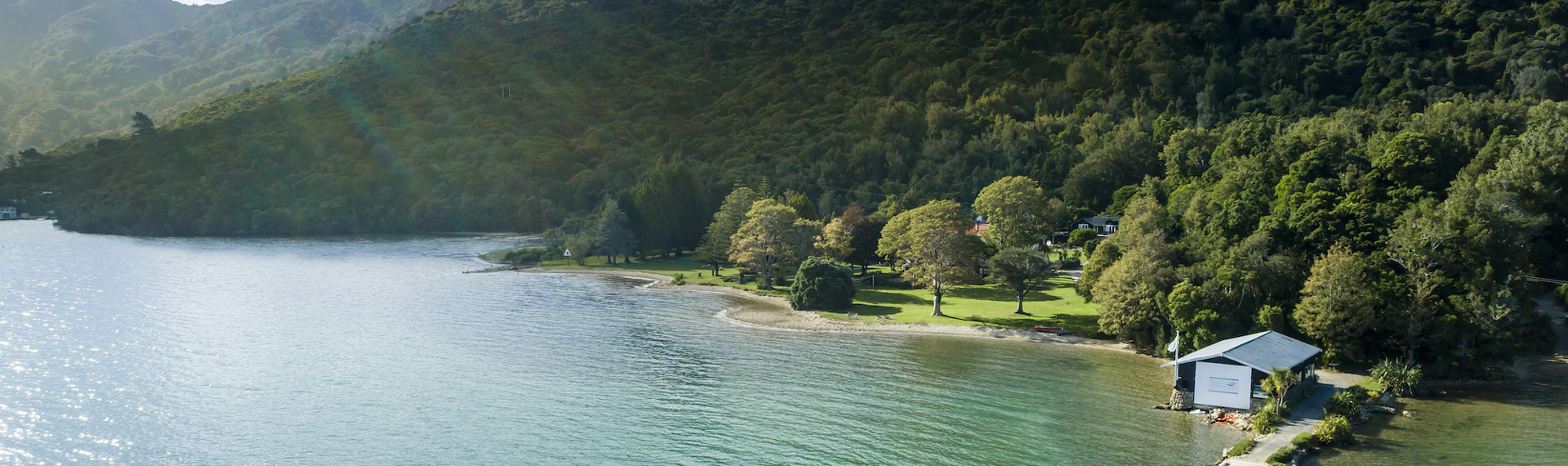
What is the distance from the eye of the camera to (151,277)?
86.8 meters

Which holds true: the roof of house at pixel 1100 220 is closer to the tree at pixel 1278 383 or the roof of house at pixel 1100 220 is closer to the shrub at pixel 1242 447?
the tree at pixel 1278 383

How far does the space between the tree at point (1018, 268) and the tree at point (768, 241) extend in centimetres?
2298

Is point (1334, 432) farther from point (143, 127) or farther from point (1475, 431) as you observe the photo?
point (143, 127)

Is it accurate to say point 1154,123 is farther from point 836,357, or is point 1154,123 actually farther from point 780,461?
point 780,461

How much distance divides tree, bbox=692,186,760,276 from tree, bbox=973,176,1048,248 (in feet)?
76.6

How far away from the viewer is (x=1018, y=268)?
5869cm

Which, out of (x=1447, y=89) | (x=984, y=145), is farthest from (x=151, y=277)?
(x=1447, y=89)

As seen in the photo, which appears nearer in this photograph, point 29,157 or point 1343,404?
point 1343,404

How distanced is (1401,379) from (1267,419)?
10.1 meters

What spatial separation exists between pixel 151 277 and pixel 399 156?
9898 centimetres

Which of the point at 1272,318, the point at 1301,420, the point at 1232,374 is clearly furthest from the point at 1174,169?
the point at 1301,420

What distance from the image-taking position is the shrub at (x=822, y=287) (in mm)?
65688

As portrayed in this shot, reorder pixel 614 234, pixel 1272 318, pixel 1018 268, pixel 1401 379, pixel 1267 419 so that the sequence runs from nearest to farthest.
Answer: pixel 1267 419
pixel 1401 379
pixel 1272 318
pixel 1018 268
pixel 614 234

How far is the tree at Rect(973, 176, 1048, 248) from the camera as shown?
80000mm
